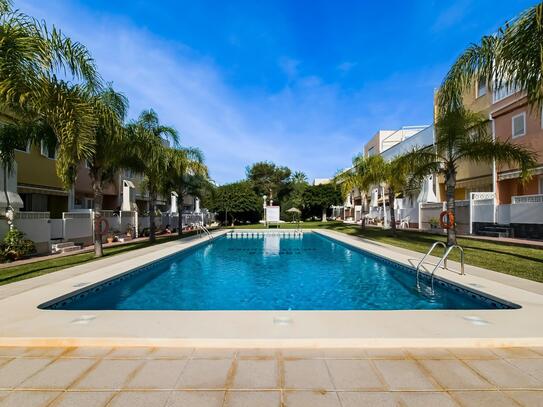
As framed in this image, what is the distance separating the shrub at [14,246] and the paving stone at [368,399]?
12.4 m

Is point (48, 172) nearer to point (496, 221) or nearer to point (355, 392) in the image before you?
point (355, 392)

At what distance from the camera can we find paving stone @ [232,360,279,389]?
9.51 ft

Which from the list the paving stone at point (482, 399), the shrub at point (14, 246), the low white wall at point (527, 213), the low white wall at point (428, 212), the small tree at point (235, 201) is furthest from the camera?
the small tree at point (235, 201)

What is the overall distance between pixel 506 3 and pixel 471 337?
10.2m

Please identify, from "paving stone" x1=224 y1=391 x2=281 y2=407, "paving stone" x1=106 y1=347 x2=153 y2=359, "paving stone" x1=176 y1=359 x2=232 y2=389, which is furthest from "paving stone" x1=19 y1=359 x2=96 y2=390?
"paving stone" x1=224 y1=391 x2=281 y2=407

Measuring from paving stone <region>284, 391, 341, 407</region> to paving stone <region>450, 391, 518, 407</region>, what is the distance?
106 cm

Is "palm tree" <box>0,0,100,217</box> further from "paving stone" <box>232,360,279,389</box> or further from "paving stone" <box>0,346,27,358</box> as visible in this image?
"paving stone" <box>232,360,279,389</box>

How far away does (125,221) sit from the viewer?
64.7 ft

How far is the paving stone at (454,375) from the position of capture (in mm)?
2879

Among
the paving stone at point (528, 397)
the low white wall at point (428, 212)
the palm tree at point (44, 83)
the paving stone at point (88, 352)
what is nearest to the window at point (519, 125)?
the low white wall at point (428, 212)

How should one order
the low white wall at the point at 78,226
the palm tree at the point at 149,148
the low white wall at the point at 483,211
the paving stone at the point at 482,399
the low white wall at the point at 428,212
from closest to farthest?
the paving stone at the point at 482,399 < the palm tree at the point at 149,148 < the low white wall at the point at 78,226 < the low white wall at the point at 483,211 < the low white wall at the point at 428,212

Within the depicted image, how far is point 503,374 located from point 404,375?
98 cm

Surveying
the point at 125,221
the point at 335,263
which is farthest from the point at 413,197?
the point at 125,221

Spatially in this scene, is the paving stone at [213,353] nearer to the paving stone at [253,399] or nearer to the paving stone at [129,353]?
the paving stone at [129,353]
